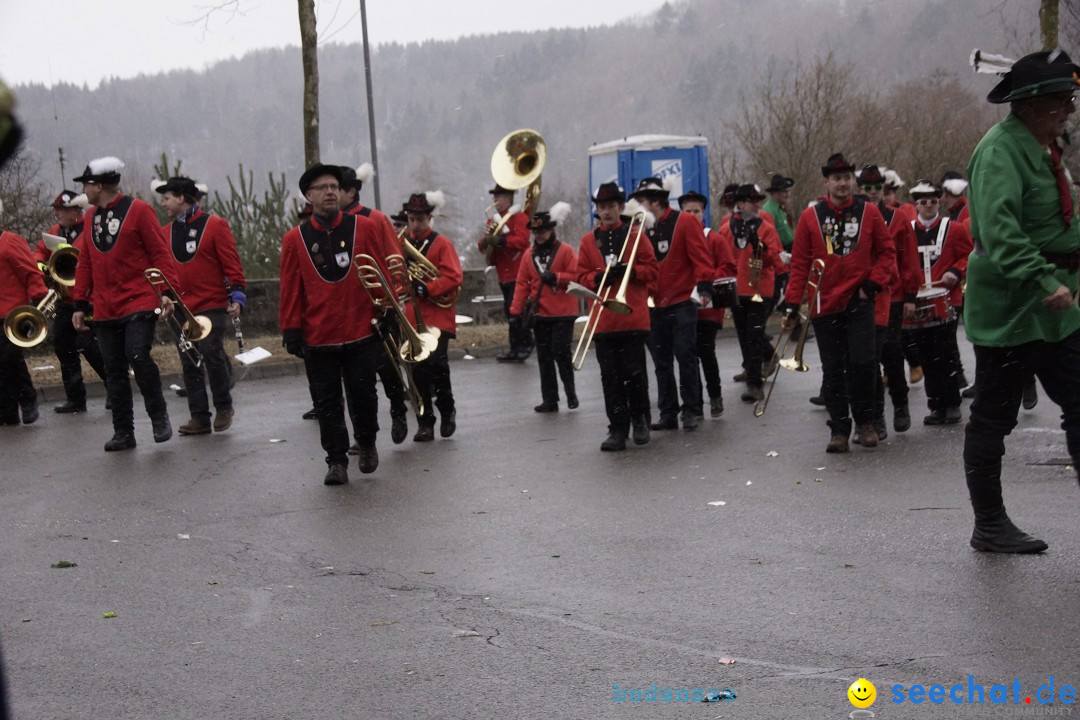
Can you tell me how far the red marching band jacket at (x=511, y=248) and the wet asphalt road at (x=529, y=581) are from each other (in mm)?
6969

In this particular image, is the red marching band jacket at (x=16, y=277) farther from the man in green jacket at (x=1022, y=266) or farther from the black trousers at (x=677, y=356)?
the man in green jacket at (x=1022, y=266)

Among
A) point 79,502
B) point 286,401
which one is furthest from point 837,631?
point 286,401

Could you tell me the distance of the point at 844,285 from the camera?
9375 millimetres

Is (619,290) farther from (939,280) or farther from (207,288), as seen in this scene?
(207,288)

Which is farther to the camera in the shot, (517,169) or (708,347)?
(517,169)

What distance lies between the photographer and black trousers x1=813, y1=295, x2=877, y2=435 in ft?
Result: 30.9

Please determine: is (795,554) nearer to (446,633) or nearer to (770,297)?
(446,633)

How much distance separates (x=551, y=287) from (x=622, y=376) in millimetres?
2461

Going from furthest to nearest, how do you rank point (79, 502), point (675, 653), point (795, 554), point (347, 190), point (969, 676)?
1. point (347, 190)
2. point (79, 502)
3. point (795, 554)
4. point (675, 653)
5. point (969, 676)

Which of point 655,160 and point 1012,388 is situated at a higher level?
point 655,160

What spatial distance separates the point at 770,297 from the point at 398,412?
179 inches

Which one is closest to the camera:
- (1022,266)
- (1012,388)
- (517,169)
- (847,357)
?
(1022,266)

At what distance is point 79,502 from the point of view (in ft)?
28.6

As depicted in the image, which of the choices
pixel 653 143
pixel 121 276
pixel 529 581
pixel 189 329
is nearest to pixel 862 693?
pixel 529 581
